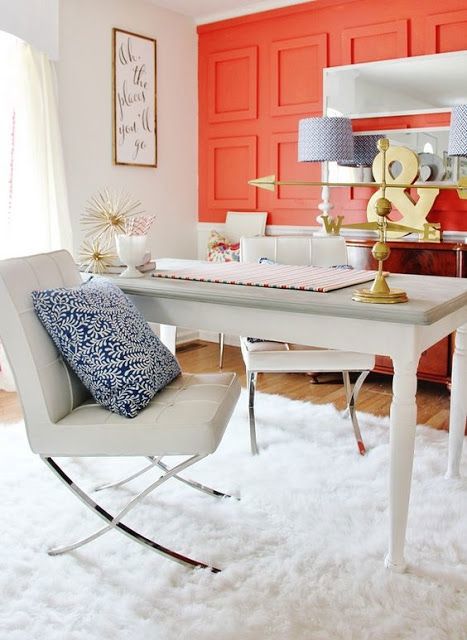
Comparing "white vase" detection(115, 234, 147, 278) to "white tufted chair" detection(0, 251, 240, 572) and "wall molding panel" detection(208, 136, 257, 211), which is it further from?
"wall molding panel" detection(208, 136, 257, 211)

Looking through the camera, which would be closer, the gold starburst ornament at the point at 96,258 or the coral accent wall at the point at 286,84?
the gold starburst ornament at the point at 96,258

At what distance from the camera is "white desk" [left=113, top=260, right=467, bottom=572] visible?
6.43 ft

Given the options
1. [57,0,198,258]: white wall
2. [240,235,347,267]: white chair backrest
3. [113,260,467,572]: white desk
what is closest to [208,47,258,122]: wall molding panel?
[57,0,198,258]: white wall

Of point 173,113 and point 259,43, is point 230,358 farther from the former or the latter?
point 259,43

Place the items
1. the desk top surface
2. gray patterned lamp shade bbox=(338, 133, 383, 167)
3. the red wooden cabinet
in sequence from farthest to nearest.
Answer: gray patterned lamp shade bbox=(338, 133, 383, 167), the red wooden cabinet, the desk top surface

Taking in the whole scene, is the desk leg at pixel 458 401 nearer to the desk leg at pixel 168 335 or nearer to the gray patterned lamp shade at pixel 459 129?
the gray patterned lamp shade at pixel 459 129

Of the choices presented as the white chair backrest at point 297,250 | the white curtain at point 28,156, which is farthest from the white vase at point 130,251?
the white curtain at point 28,156

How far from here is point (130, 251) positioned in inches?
103

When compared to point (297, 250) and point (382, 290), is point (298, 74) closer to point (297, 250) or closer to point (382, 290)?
point (297, 250)

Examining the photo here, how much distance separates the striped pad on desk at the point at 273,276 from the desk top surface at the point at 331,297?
1.6 inches

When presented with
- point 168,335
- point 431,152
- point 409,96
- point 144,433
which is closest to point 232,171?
point 409,96

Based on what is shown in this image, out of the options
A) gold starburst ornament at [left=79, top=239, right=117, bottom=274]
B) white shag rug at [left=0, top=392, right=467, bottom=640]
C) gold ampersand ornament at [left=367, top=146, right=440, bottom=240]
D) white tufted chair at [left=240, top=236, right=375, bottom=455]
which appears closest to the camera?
white shag rug at [left=0, top=392, right=467, bottom=640]

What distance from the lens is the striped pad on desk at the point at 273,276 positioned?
232 cm

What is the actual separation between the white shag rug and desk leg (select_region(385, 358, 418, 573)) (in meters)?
0.08
